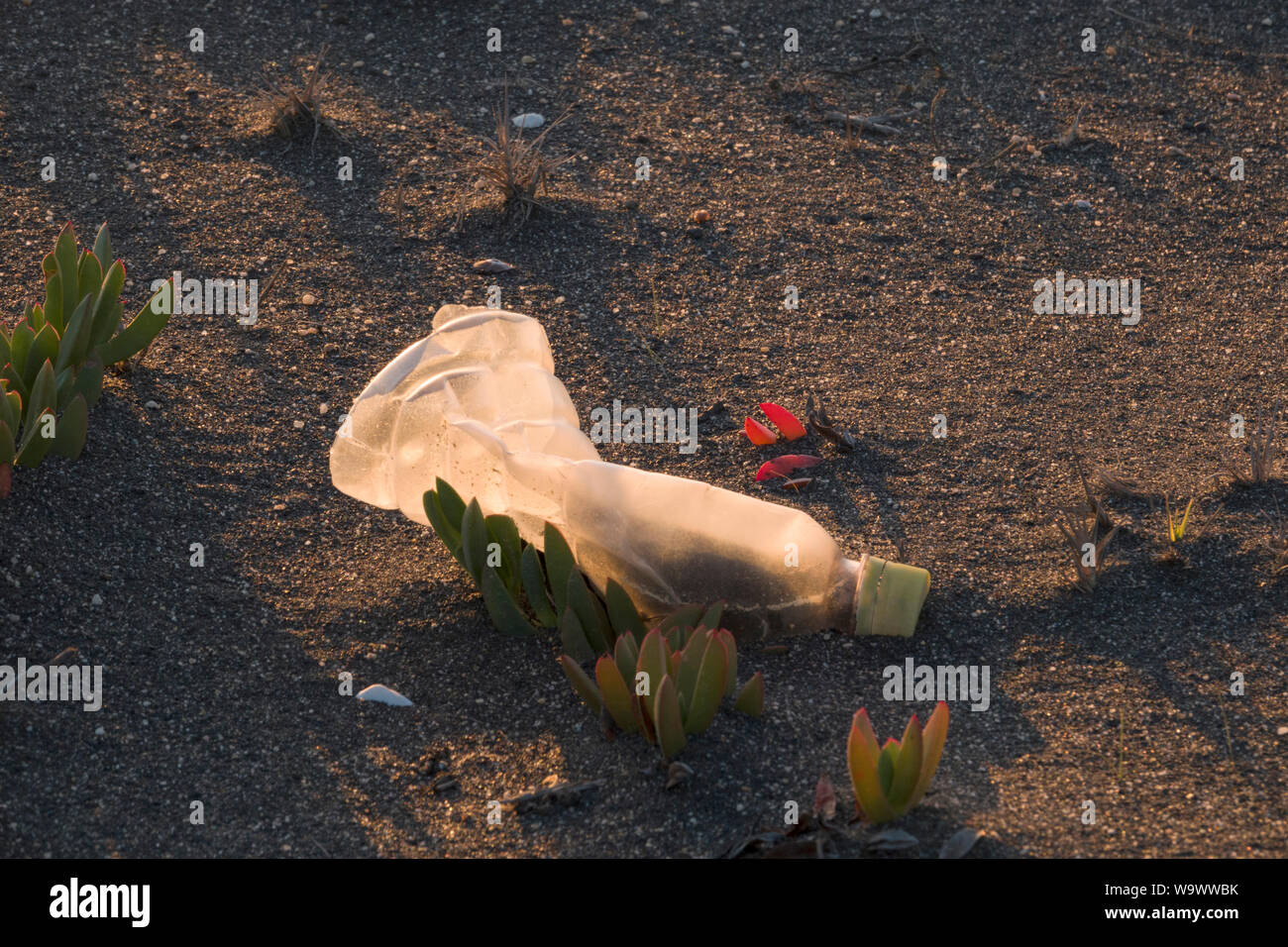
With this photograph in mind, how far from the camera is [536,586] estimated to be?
2893 millimetres

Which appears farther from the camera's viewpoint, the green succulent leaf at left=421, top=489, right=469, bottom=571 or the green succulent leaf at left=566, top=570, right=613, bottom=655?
the green succulent leaf at left=421, top=489, right=469, bottom=571

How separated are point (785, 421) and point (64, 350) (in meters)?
1.96

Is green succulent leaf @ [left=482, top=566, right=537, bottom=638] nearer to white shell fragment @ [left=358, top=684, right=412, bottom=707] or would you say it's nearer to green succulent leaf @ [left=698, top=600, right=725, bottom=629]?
white shell fragment @ [left=358, top=684, right=412, bottom=707]

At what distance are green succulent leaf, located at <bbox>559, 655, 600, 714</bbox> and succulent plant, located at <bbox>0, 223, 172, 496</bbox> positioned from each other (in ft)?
4.96

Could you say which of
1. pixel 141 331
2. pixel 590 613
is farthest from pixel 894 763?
pixel 141 331

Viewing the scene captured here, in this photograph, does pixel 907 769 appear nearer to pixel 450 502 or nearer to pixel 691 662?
pixel 691 662

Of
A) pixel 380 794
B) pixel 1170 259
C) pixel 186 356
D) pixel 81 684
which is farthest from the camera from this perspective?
pixel 1170 259

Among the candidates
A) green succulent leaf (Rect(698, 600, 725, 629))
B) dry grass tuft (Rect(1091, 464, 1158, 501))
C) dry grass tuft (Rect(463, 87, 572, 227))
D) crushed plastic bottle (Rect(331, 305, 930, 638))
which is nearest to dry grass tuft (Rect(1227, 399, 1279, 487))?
dry grass tuft (Rect(1091, 464, 1158, 501))

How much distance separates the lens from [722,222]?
15.4ft

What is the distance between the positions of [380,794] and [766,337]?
84.6 inches

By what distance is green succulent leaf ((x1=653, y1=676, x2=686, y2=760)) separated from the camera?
2.36m

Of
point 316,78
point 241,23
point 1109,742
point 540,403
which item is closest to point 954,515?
point 1109,742

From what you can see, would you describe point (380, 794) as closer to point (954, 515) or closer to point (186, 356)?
point (954, 515)
